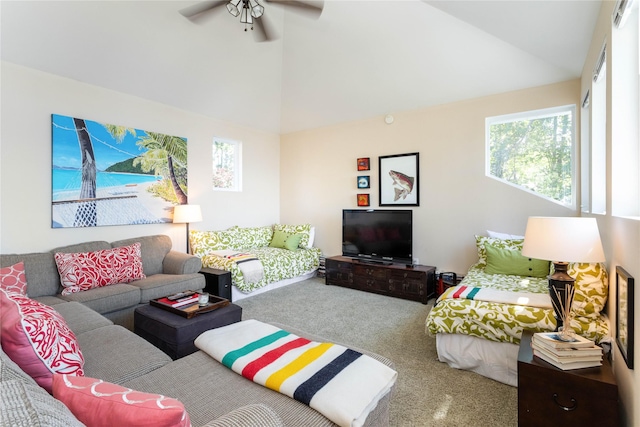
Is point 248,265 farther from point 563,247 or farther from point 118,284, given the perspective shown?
point 563,247

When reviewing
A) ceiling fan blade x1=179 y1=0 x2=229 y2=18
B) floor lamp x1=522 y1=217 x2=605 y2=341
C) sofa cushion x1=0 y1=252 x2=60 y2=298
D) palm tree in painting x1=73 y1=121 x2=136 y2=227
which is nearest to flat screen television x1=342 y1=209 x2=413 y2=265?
floor lamp x1=522 y1=217 x2=605 y2=341

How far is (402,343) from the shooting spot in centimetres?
278

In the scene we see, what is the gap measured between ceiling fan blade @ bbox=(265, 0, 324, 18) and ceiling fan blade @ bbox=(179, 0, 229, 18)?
17.0 inches

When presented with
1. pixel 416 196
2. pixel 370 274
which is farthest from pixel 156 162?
pixel 416 196

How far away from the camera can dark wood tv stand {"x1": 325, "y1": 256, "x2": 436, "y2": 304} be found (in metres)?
3.98

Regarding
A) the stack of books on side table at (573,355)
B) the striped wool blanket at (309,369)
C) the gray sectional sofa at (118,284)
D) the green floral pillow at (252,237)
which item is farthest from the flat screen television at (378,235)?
the striped wool blanket at (309,369)

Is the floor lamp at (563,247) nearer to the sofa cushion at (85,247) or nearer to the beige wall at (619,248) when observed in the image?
the beige wall at (619,248)

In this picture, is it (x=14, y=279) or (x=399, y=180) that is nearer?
(x=14, y=279)

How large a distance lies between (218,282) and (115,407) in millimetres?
3088

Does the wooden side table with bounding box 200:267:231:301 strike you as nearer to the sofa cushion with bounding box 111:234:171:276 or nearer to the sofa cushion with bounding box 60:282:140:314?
the sofa cushion with bounding box 111:234:171:276

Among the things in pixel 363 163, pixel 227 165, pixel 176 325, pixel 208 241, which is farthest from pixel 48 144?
pixel 363 163

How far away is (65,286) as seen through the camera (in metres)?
2.96

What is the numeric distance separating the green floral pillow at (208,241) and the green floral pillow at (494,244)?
3.50 meters

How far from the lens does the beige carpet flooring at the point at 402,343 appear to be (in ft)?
6.10
